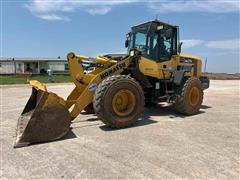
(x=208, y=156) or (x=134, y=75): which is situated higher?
(x=134, y=75)

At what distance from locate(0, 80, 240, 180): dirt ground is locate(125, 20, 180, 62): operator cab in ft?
7.17

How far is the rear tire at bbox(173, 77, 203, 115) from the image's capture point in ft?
24.2

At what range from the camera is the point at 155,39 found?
739cm

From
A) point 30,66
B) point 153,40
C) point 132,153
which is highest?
point 153,40

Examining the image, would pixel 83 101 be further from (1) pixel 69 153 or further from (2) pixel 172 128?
(2) pixel 172 128

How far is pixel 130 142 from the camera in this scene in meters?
4.81

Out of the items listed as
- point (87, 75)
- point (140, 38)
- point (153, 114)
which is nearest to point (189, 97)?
point (153, 114)

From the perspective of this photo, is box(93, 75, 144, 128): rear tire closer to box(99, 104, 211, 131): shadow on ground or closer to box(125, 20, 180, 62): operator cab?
box(99, 104, 211, 131): shadow on ground

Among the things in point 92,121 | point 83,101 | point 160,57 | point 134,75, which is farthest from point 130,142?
point 160,57

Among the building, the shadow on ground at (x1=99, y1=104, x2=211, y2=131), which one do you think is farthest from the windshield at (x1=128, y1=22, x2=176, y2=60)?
the building

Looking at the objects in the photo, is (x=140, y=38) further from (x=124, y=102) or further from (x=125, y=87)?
(x=124, y=102)

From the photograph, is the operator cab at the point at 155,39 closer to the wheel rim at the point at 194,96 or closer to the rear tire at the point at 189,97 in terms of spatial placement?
the rear tire at the point at 189,97

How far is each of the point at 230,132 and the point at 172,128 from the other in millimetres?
1270

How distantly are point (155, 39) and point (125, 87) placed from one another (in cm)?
225
